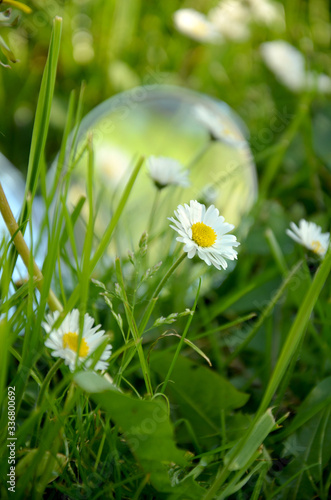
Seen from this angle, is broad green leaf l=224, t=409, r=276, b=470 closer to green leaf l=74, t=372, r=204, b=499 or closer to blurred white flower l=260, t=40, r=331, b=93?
green leaf l=74, t=372, r=204, b=499

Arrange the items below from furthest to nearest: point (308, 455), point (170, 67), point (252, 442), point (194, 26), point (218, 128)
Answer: point (170, 67) → point (194, 26) → point (218, 128) → point (308, 455) → point (252, 442)

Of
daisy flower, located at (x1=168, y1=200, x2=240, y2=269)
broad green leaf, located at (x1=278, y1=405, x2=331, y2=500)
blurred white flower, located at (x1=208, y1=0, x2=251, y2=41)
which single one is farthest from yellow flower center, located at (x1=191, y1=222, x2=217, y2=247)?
blurred white flower, located at (x1=208, y1=0, x2=251, y2=41)

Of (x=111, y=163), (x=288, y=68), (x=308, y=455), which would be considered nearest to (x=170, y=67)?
(x=288, y=68)

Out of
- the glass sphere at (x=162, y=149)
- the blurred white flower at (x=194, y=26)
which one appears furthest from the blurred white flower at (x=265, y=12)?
the glass sphere at (x=162, y=149)

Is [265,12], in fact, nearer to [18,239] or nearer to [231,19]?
[231,19]

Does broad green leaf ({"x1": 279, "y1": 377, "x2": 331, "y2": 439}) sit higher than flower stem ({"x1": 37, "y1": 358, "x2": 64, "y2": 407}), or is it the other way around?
flower stem ({"x1": 37, "y1": 358, "x2": 64, "y2": 407})

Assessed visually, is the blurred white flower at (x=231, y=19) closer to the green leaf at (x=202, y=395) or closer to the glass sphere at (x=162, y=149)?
the glass sphere at (x=162, y=149)

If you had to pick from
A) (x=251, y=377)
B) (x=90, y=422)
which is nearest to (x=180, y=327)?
(x=251, y=377)
